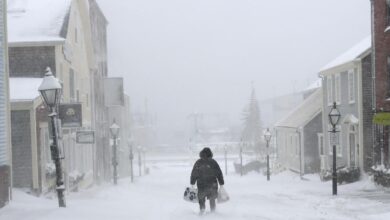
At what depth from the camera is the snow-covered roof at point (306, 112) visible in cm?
3691

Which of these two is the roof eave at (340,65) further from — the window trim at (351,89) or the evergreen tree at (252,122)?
the evergreen tree at (252,122)

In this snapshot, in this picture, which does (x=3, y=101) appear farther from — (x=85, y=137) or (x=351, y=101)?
(x=351, y=101)

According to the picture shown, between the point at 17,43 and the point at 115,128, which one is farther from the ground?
the point at 17,43

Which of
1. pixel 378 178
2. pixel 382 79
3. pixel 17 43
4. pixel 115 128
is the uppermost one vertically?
pixel 17 43

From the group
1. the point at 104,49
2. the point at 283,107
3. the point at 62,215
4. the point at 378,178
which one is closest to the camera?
the point at 62,215

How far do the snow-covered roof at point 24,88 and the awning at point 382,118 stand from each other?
481 inches

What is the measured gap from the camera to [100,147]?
3900cm

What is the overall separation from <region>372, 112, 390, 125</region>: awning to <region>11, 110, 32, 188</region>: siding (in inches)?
490

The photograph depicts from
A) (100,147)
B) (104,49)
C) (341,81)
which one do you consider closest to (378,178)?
(341,81)

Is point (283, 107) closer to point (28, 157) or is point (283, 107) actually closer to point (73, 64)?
point (73, 64)

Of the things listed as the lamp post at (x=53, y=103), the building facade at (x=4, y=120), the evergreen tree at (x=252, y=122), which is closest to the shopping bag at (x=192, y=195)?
the lamp post at (x=53, y=103)

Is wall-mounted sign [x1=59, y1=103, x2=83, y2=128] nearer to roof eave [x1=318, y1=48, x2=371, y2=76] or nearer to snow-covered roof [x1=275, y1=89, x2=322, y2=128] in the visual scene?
roof eave [x1=318, y1=48, x2=371, y2=76]

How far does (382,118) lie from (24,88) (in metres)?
12.7

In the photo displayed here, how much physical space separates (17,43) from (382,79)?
1374cm
